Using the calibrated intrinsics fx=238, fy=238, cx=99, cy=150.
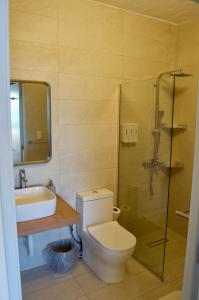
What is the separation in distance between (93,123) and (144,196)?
98 cm

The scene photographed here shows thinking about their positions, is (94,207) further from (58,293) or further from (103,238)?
(58,293)

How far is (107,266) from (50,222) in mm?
766

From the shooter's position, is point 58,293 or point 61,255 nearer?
point 58,293

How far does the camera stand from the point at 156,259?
2391mm

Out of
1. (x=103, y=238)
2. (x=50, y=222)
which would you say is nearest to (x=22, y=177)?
(x=50, y=222)

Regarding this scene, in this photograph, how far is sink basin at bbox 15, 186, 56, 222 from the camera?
1807 millimetres

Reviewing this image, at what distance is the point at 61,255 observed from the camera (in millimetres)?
2301

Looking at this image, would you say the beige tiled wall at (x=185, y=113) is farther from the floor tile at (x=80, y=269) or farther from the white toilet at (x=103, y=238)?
the floor tile at (x=80, y=269)

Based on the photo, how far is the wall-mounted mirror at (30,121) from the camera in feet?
6.97

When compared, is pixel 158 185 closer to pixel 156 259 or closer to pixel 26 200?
pixel 156 259

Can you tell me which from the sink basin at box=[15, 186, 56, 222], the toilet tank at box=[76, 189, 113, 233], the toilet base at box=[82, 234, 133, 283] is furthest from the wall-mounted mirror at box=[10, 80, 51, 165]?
the toilet base at box=[82, 234, 133, 283]

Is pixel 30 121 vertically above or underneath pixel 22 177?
above

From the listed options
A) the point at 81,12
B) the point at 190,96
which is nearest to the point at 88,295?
the point at 190,96

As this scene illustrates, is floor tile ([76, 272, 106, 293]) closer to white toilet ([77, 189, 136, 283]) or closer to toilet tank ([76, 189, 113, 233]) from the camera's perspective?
white toilet ([77, 189, 136, 283])
